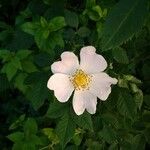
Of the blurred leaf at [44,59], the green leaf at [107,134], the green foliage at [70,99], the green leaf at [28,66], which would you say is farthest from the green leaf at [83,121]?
the green leaf at [28,66]

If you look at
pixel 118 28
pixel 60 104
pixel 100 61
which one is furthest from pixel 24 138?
pixel 118 28

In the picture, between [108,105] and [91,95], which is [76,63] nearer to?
[91,95]

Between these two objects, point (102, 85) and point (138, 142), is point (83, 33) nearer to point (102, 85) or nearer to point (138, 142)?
point (102, 85)

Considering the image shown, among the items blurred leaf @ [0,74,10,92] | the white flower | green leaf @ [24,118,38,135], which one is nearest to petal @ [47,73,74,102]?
the white flower

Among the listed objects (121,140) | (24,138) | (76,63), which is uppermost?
(76,63)

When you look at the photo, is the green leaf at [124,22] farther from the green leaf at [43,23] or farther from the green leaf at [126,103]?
the green leaf at [43,23]

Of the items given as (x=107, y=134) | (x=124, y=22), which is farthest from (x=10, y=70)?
(x=124, y=22)

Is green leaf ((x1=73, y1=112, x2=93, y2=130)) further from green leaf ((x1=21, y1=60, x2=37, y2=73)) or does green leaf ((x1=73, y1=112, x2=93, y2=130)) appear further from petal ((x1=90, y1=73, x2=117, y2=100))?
green leaf ((x1=21, y1=60, x2=37, y2=73))
